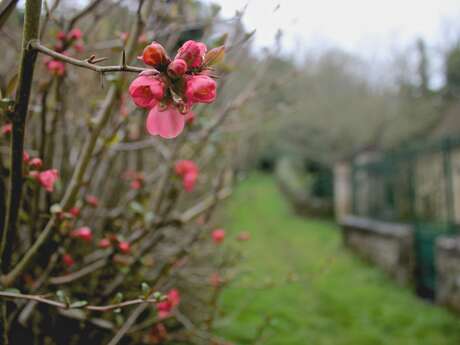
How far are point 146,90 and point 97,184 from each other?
Result: 1.70m

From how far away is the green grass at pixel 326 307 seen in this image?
11.6 ft

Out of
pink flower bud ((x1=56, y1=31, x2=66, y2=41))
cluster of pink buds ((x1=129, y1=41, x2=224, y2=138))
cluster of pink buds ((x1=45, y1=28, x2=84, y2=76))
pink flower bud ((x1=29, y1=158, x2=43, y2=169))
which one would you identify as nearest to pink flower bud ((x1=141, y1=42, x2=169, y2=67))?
cluster of pink buds ((x1=129, y1=41, x2=224, y2=138))

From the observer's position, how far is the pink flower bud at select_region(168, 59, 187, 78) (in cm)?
63

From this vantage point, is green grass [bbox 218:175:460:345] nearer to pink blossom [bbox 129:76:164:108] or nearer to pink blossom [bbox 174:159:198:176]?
pink blossom [bbox 174:159:198:176]

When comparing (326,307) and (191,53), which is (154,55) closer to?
(191,53)

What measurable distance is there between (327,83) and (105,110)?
17068mm

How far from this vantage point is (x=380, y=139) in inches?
601

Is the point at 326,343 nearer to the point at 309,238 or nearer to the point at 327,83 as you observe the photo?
the point at 309,238

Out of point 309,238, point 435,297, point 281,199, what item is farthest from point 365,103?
point 435,297

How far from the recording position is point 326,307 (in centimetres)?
463

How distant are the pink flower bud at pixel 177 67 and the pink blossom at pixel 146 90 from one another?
0.02 metres

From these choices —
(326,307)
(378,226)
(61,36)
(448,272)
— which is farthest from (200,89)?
(378,226)

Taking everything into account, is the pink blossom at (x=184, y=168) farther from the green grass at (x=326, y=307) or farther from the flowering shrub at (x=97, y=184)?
the green grass at (x=326, y=307)

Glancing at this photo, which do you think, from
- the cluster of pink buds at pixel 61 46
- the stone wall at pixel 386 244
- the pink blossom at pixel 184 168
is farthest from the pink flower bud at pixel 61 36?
the stone wall at pixel 386 244
